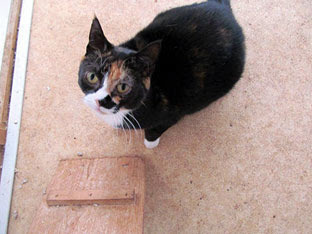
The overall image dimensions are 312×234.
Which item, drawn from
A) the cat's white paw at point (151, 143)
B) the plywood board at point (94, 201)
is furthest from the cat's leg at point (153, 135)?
the plywood board at point (94, 201)

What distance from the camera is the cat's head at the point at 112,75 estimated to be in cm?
74

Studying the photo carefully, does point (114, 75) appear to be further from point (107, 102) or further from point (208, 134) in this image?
point (208, 134)

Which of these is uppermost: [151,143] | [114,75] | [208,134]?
[114,75]

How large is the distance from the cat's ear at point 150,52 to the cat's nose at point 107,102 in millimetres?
160

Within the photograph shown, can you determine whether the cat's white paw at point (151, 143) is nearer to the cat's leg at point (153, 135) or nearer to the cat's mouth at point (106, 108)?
the cat's leg at point (153, 135)

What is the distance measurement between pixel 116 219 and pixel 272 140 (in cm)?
86

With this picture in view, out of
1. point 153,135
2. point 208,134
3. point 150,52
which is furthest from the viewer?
point 208,134

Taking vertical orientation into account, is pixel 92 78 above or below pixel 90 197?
above

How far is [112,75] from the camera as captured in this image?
2.49ft

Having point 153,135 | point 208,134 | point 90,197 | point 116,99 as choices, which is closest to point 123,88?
point 116,99

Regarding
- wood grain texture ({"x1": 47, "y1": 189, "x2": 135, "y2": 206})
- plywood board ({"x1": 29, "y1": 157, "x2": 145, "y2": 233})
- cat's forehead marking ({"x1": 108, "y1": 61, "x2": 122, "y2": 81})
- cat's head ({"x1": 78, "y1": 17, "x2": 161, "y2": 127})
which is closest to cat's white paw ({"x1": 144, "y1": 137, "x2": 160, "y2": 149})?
plywood board ({"x1": 29, "y1": 157, "x2": 145, "y2": 233})

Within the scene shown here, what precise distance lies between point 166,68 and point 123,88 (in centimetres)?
20

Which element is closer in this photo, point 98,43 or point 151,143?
point 98,43

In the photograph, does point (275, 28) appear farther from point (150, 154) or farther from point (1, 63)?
point (1, 63)
